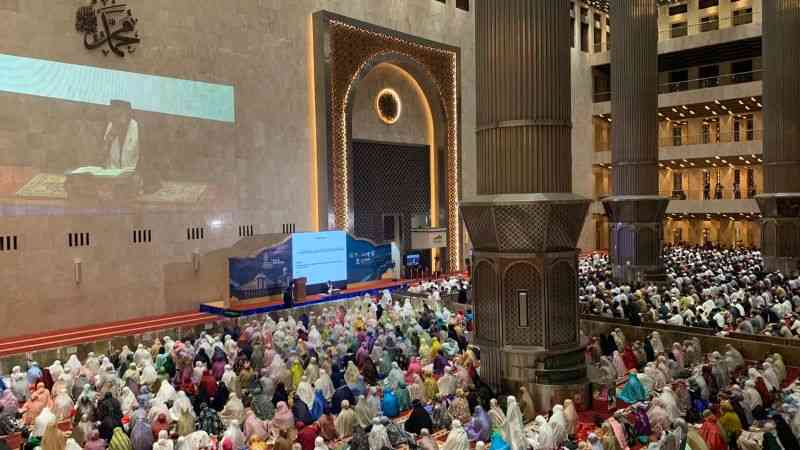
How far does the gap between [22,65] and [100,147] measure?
186 centimetres

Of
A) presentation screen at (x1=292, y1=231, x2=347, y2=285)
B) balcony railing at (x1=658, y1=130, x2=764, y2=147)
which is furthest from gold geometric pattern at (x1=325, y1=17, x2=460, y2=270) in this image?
balcony railing at (x1=658, y1=130, x2=764, y2=147)

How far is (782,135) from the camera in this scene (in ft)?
51.4

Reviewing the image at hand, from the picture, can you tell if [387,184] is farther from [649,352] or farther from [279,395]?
[279,395]

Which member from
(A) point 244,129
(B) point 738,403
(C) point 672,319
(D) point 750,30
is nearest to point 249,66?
(A) point 244,129

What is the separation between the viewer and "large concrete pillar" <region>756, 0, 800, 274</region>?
15445 millimetres

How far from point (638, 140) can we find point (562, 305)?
894cm

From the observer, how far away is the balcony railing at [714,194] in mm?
26891

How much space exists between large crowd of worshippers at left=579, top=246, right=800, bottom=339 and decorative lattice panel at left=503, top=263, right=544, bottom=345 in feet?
11.8

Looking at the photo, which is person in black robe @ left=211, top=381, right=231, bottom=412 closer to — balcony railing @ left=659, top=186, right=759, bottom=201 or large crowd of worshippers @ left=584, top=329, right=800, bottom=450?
large crowd of worshippers @ left=584, top=329, right=800, bottom=450

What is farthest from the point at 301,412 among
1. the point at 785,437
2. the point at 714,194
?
the point at 714,194

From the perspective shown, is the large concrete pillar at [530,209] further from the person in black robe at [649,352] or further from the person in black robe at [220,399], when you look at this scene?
the person in black robe at [220,399]

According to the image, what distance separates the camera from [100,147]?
1209cm

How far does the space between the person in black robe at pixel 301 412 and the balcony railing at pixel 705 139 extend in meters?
24.0

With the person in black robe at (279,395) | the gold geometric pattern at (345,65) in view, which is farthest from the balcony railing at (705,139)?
the person in black robe at (279,395)
